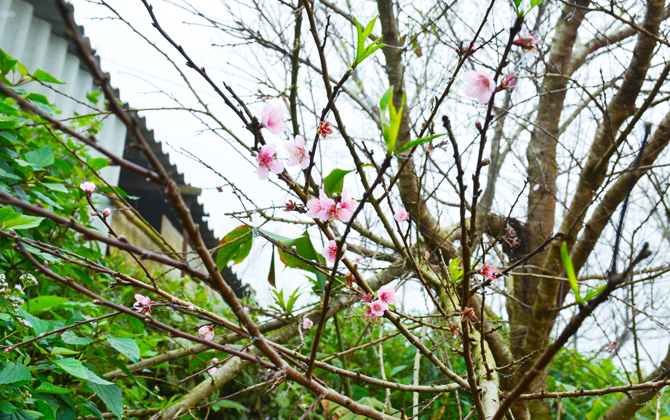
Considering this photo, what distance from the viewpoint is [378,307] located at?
2.93ft

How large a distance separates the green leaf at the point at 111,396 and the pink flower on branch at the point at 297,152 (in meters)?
0.76

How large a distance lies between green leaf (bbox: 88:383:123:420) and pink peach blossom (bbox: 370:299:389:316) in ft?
2.19

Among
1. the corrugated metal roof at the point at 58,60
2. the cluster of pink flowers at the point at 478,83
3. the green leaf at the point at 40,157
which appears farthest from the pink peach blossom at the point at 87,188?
the corrugated metal roof at the point at 58,60

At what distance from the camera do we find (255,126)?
646 millimetres

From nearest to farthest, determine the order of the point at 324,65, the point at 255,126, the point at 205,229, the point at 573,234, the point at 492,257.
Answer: the point at 255,126 → the point at 324,65 → the point at 573,234 → the point at 492,257 → the point at 205,229

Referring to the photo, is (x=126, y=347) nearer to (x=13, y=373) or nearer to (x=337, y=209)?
(x=13, y=373)

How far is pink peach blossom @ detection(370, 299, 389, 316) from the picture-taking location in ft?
2.89

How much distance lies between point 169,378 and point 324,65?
213 centimetres

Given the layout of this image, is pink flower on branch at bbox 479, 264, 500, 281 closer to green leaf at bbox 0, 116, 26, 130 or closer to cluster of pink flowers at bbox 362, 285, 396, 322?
cluster of pink flowers at bbox 362, 285, 396, 322

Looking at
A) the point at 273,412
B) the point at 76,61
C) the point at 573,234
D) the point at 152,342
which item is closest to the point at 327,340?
the point at 273,412

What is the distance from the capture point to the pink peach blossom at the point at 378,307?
2.89 feet

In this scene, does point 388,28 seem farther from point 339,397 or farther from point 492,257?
point 339,397

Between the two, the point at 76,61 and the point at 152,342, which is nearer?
the point at 152,342

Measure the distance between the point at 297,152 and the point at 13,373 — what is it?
0.76 m
